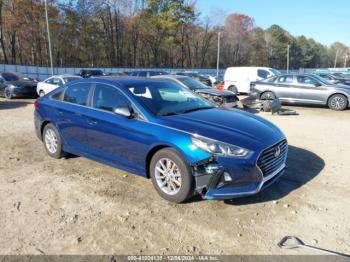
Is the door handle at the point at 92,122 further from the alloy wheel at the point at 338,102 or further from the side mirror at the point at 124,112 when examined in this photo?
the alloy wheel at the point at 338,102

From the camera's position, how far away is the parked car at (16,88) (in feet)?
56.1

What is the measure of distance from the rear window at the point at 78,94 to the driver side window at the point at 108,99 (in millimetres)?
273

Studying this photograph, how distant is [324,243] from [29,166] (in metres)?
4.88

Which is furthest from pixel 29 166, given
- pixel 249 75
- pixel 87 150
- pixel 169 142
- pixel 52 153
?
pixel 249 75

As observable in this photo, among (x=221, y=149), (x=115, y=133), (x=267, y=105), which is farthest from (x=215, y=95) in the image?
(x=221, y=149)

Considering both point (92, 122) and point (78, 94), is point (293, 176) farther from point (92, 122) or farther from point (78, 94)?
point (78, 94)

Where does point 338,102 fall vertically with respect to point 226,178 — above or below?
above

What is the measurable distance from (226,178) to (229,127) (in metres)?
0.78

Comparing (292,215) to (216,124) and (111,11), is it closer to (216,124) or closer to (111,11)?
(216,124)

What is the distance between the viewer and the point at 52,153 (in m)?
6.25

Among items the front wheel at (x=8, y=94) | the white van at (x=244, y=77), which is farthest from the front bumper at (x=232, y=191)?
the white van at (x=244, y=77)

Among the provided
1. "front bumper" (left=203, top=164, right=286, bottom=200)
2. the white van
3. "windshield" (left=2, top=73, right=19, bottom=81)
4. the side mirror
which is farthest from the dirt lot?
the white van

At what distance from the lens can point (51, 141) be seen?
20.5 ft

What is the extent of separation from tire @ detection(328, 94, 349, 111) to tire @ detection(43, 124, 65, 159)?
39.1 ft
